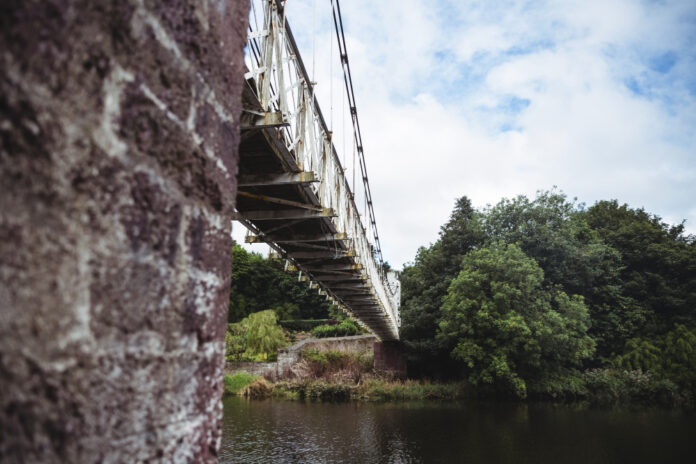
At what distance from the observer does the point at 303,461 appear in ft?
31.2

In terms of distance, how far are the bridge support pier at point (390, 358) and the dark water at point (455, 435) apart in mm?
4748

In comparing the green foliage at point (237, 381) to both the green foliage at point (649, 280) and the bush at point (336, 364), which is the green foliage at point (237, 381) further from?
the green foliage at point (649, 280)

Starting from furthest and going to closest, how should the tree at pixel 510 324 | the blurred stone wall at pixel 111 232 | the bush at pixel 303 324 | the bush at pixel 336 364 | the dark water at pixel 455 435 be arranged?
1. the bush at pixel 303 324
2. the bush at pixel 336 364
3. the tree at pixel 510 324
4. the dark water at pixel 455 435
5. the blurred stone wall at pixel 111 232

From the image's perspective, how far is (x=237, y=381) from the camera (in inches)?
846

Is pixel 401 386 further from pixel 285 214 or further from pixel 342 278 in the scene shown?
pixel 285 214

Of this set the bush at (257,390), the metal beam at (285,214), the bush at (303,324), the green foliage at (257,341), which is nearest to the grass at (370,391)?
the bush at (257,390)

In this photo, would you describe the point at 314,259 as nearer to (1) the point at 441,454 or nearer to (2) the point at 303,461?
(2) the point at 303,461

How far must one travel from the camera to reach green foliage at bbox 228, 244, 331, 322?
118 feet

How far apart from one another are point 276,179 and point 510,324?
13.5m

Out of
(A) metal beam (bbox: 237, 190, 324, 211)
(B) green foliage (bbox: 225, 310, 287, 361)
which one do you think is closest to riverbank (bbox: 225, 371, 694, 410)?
(B) green foliage (bbox: 225, 310, 287, 361)

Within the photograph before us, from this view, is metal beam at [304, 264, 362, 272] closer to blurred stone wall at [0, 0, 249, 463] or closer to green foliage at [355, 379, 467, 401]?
blurred stone wall at [0, 0, 249, 463]

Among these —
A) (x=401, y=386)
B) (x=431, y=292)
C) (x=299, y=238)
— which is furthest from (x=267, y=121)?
(x=431, y=292)

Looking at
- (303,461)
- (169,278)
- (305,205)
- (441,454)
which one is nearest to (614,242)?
(441,454)

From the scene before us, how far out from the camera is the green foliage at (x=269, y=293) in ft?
118
